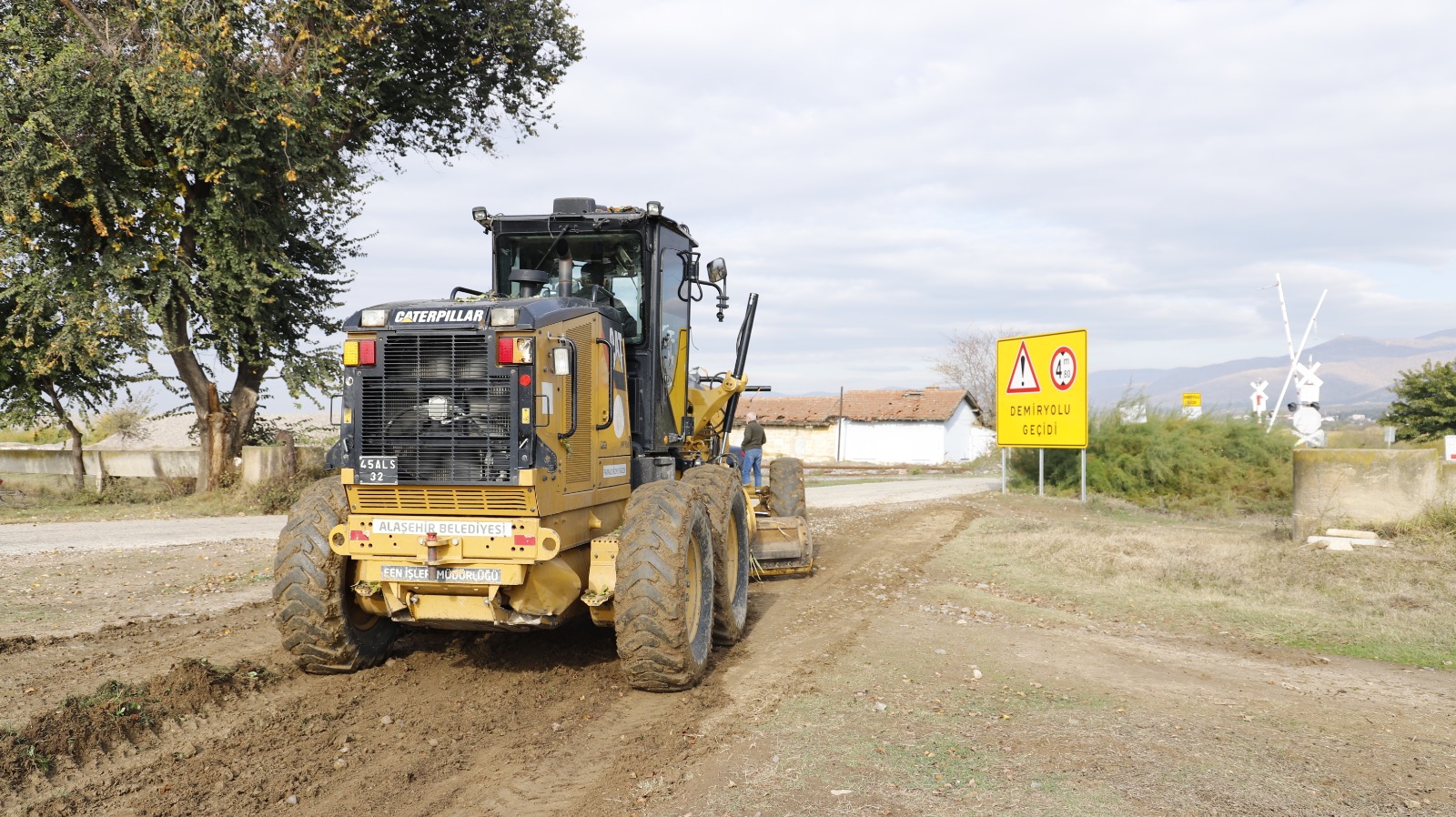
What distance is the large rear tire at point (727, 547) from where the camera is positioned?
777 centimetres

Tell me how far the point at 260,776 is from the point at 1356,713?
657 cm

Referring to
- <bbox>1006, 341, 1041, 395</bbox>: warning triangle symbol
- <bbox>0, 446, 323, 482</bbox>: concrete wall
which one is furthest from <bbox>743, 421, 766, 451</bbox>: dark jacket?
<bbox>0, 446, 323, 482</bbox>: concrete wall

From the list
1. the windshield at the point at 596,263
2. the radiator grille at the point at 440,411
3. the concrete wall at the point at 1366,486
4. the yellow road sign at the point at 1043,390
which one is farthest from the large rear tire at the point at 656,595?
the yellow road sign at the point at 1043,390

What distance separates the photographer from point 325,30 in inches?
709

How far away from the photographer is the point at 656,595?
6.40 meters

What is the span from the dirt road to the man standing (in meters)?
10.0

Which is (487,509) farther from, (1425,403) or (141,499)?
(1425,403)

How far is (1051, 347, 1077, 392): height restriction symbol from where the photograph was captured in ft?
67.6

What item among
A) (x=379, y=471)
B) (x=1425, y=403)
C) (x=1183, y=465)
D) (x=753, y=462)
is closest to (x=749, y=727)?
(x=379, y=471)

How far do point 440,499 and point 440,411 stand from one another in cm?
56

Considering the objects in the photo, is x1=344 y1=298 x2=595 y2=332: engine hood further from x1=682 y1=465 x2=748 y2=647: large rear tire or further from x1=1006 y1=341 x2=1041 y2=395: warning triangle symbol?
x1=1006 y1=341 x2=1041 y2=395: warning triangle symbol

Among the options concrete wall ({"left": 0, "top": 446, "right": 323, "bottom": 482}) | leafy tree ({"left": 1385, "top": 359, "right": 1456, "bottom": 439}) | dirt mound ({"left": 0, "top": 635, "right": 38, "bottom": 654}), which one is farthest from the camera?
leafy tree ({"left": 1385, "top": 359, "right": 1456, "bottom": 439})

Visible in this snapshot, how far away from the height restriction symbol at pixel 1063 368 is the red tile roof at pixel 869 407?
39.6 metres

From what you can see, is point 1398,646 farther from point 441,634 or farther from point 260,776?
point 260,776
